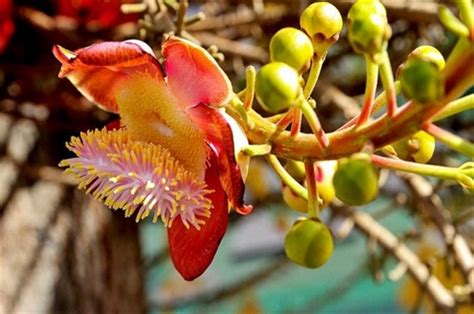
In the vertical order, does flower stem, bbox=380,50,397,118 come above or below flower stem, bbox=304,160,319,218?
above

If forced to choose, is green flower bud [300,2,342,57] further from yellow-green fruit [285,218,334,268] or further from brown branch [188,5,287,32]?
brown branch [188,5,287,32]

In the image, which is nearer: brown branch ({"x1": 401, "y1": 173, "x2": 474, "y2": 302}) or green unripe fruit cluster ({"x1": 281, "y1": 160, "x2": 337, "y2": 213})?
green unripe fruit cluster ({"x1": 281, "y1": 160, "x2": 337, "y2": 213})

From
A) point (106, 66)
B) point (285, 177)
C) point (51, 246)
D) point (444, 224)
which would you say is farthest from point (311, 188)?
point (51, 246)

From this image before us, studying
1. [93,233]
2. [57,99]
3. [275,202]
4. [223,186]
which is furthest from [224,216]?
[275,202]

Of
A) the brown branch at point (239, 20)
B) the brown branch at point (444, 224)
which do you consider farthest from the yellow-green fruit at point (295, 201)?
the brown branch at point (239, 20)

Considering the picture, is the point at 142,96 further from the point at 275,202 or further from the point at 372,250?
the point at 275,202

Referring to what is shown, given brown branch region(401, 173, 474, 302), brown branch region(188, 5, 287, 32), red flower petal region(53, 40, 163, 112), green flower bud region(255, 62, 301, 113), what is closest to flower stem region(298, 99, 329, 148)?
green flower bud region(255, 62, 301, 113)
